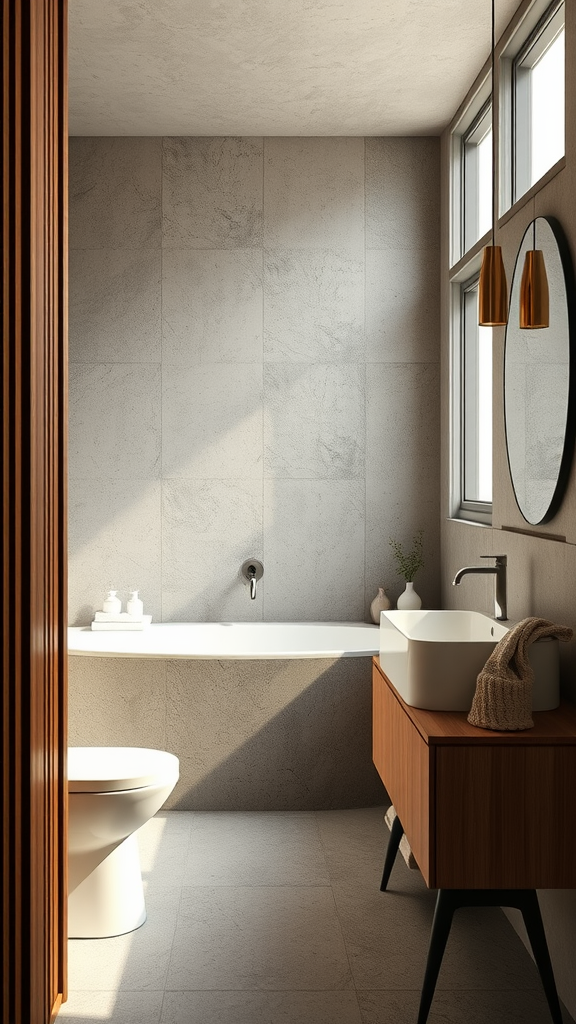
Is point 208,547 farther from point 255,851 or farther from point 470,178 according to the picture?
point 470,178

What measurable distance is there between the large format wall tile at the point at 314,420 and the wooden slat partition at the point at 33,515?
2257 millimetres

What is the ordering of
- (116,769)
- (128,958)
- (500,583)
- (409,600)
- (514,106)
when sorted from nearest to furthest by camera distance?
(128,958) < (116,769) < (500,583) < (514,106) < (409,600)

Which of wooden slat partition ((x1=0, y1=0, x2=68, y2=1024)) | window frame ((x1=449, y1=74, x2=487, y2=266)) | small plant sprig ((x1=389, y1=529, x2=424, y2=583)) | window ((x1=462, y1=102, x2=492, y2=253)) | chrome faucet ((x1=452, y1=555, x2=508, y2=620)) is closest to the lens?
wooden slat partition ((x1=0, y1=0, x2=68, y2=1024))

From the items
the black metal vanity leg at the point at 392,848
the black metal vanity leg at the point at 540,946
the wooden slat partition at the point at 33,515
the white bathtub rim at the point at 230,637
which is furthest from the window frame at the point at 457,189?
the black metal vanity leg at the point at 540,946

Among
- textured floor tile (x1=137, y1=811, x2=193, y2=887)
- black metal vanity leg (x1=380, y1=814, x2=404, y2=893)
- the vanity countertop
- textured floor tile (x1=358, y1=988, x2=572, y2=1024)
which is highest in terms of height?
the vanity countertop

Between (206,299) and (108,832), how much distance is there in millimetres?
2667

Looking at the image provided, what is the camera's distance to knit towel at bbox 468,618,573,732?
209cm

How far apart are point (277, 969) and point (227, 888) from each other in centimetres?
55

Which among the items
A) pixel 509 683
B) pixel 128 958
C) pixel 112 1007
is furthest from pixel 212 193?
pixel 112 1007

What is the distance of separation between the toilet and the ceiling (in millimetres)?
2450

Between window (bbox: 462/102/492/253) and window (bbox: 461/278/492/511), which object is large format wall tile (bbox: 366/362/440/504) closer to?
window (bbox: 461/278/492/511)

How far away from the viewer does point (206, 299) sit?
4551 millimetres

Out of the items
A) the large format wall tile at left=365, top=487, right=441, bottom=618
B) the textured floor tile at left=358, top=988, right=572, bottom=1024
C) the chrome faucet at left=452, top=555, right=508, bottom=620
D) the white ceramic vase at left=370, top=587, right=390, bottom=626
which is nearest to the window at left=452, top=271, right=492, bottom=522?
the large format wall tile at left=365, top=487, right=441, bottom=618

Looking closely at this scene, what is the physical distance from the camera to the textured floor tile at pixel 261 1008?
228cm
